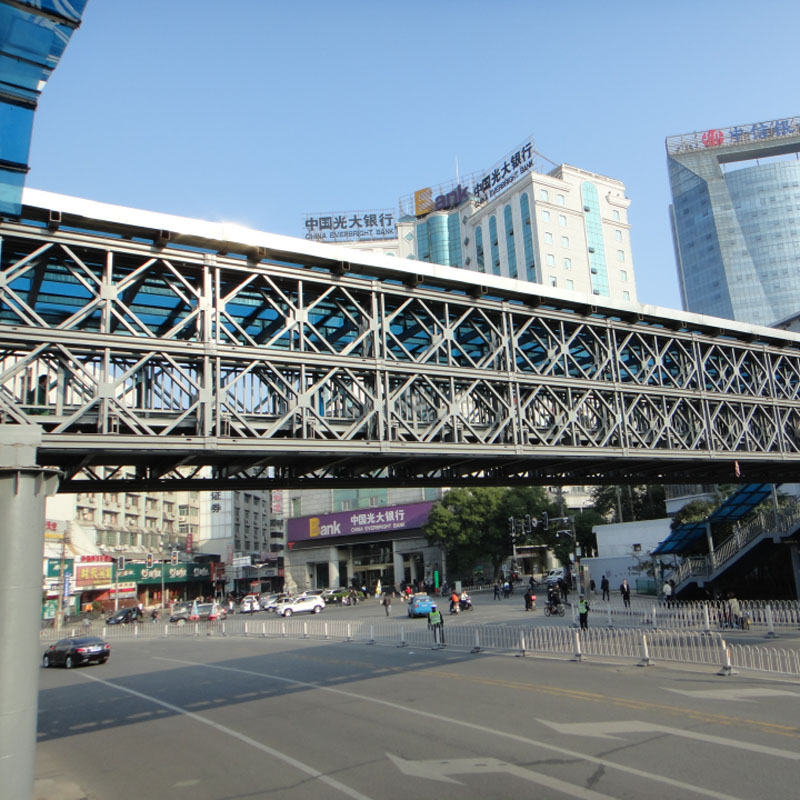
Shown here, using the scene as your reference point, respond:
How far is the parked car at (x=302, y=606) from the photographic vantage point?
53.4 m

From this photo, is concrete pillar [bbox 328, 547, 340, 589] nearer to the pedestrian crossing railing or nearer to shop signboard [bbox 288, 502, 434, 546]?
shop signboard [bbox 288, 502, 434, 546]

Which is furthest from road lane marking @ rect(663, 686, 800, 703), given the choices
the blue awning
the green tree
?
the green tree

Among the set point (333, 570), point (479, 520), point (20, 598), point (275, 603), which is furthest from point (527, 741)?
point (333, 570)

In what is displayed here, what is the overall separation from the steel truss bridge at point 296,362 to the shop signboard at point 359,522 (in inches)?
2021

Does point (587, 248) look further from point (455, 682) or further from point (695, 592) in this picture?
point (455, 682)

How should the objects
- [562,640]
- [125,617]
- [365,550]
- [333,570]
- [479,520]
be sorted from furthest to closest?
1. [365,550]
2. [333,570]
3. [479,520]
4. [125,617]
5. [562,640]

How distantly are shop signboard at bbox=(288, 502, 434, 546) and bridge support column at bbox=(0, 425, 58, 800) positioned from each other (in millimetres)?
64828

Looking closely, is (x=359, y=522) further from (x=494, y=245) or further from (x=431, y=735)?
(x=431, y=735)

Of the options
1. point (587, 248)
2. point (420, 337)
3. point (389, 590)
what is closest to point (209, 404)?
point (420, 337)

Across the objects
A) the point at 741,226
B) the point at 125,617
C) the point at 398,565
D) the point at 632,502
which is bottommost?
the point at 125,617

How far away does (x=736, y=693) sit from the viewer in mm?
15016

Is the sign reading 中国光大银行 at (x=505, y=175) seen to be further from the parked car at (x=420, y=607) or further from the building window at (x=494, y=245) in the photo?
the parked car at (x=420, y=607)

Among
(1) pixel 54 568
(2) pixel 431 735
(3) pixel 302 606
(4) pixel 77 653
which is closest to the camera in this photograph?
(2) pixel 431 735

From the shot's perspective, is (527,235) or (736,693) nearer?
(736,693)
